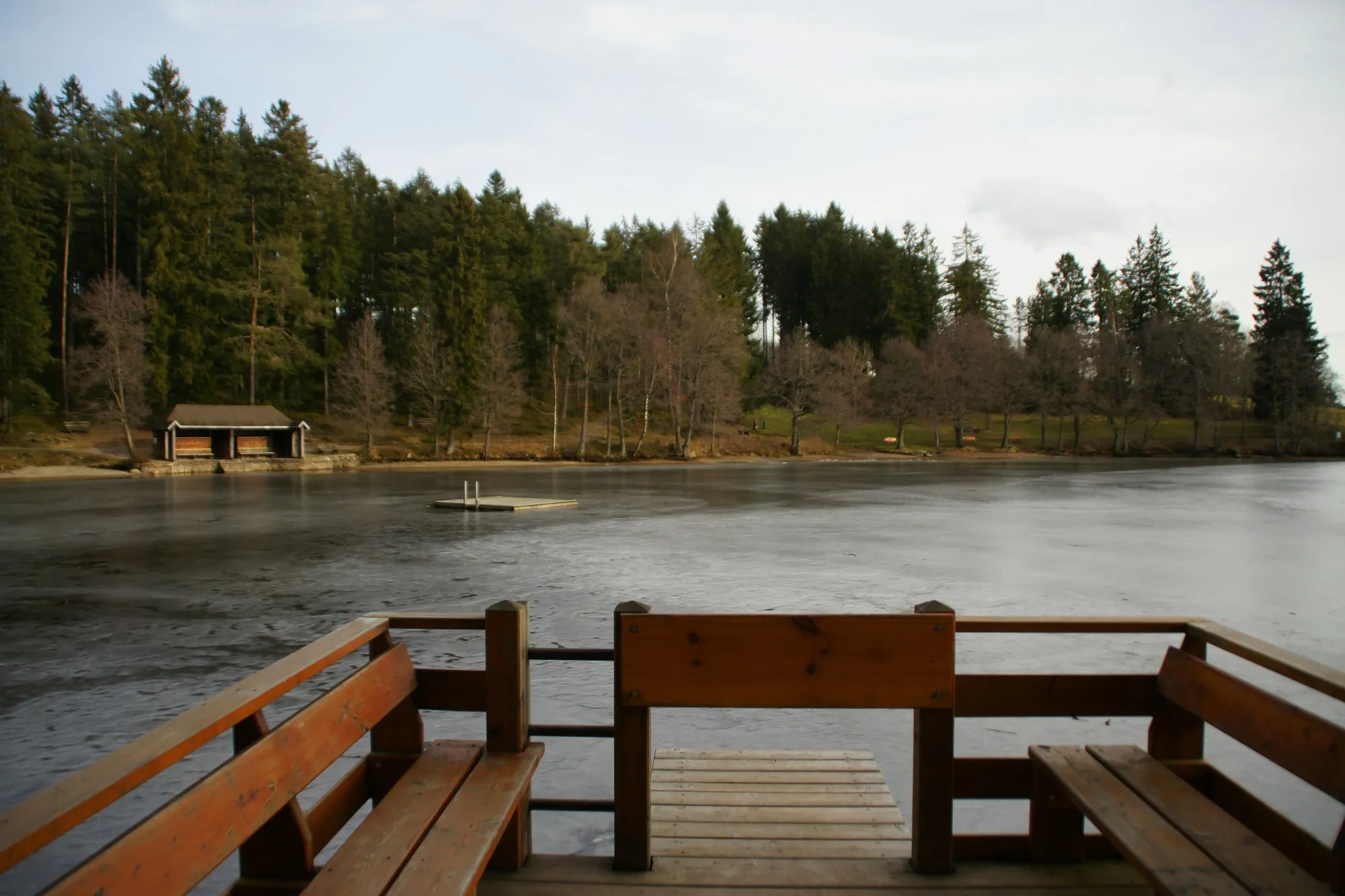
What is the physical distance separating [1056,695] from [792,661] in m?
1.17

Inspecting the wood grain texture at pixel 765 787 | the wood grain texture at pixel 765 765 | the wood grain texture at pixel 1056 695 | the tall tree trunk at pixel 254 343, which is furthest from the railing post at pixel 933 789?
the tall tree trunk at pixel 254 343

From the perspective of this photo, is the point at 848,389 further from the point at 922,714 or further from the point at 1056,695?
the point at 922,714

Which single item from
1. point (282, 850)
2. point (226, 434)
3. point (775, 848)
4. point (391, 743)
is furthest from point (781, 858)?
point (226, 434)

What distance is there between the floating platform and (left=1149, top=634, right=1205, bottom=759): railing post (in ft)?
66.9

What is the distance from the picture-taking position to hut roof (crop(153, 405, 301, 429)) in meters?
45.2

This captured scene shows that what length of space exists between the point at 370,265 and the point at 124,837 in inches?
3106

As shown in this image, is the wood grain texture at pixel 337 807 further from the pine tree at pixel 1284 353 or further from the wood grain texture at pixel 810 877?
the pine tree at pixel 1284 353

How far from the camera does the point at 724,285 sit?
77000 millimetres

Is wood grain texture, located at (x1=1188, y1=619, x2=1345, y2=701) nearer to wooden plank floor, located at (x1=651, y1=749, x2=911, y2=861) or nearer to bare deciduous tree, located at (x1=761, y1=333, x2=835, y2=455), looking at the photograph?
wooden plank floor, located at (x1=651, y1=749, x2=911, y2=861)

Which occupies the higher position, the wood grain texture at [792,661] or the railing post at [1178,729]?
the wood grain texture at [792,661]

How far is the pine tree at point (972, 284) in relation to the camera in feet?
300

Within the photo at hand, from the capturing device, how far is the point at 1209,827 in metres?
2.84

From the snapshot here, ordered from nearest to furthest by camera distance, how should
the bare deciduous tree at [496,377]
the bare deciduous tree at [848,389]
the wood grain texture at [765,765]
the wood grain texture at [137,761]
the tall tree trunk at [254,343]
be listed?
the wood grain texture at [137,761] → the wood grain texture at [765,765] → the bare deciduous tree at [496,377] → the tall tree trunk at [254,343] → the bare deciduous tree at [848,389]

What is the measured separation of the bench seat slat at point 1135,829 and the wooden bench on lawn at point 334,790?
6.19 ft
